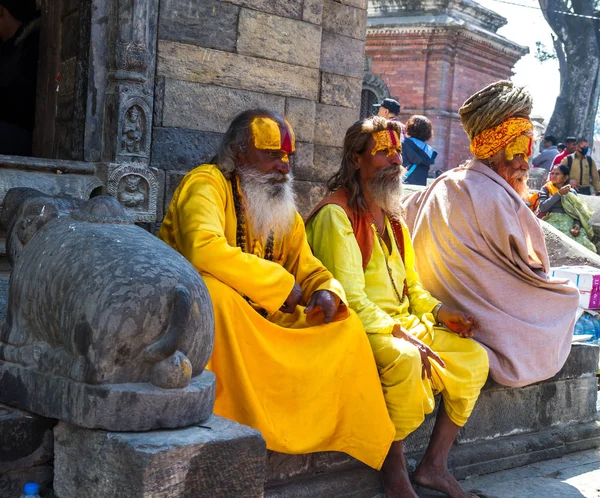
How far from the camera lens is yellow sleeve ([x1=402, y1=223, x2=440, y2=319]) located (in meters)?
4.79

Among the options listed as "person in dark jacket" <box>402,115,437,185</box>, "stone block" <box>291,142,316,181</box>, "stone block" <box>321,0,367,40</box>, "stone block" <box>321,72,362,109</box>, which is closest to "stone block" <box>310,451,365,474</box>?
"stone block" <box>291,142,316,181</box>

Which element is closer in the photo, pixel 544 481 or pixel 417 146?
pixel 544 481

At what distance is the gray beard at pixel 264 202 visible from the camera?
4148 mm

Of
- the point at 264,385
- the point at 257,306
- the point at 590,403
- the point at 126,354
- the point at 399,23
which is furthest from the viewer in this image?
the point at 399,23

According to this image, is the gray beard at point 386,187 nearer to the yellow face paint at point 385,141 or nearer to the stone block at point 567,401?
the yellow face paint at point 385,141

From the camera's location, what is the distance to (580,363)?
5609mm

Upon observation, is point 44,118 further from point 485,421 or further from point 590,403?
point 590,403

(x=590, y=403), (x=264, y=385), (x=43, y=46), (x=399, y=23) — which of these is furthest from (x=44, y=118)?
(x=399, y=23)

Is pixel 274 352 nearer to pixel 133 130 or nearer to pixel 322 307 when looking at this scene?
pixel 322 307

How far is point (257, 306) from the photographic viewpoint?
402 cm

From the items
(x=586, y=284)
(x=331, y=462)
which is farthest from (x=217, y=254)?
(x=586, y=284)

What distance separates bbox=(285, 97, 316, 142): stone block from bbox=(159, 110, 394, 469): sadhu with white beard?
4.64 feet

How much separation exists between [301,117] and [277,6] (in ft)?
2.43

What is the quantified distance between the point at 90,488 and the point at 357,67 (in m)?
4.18
